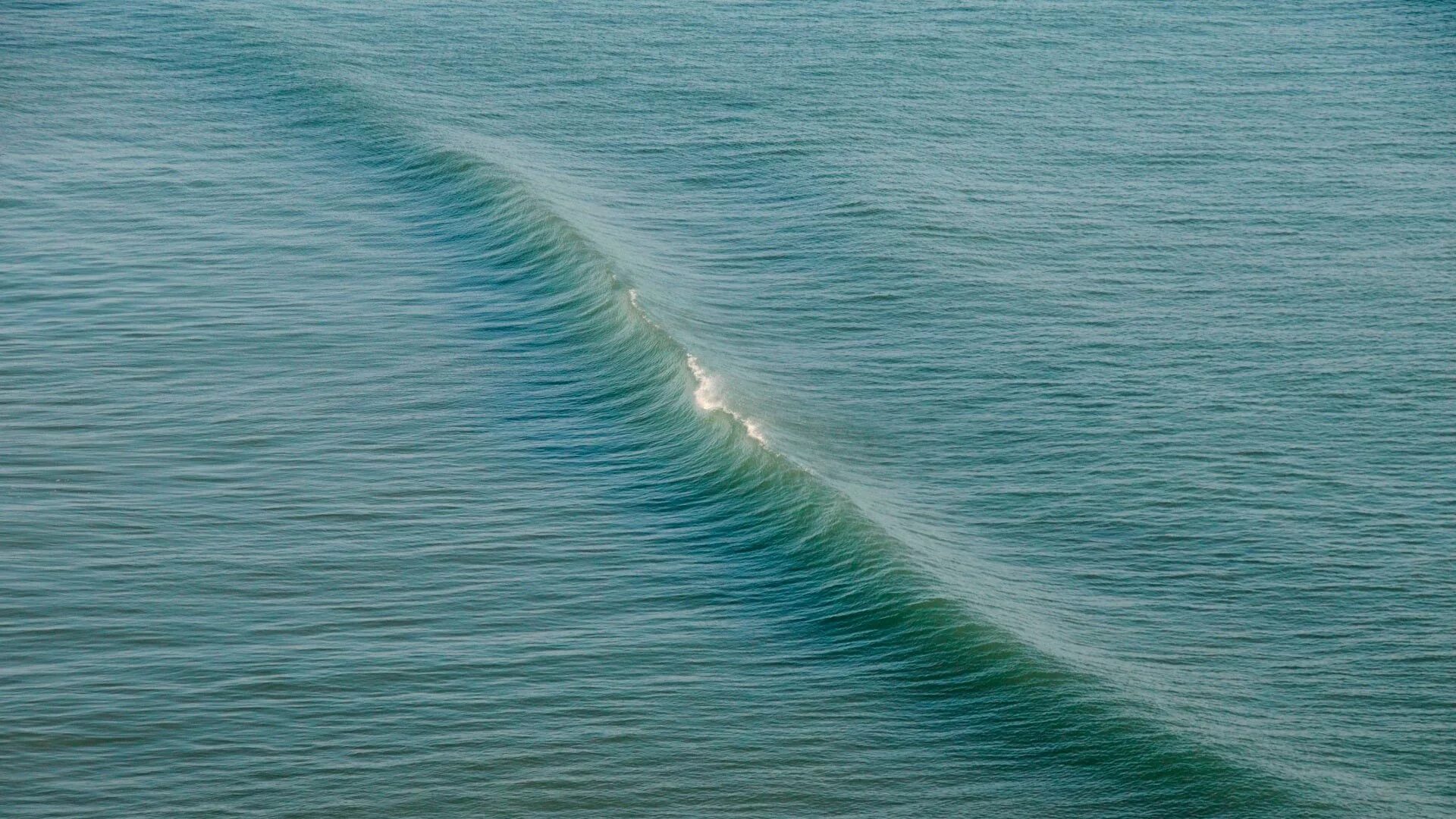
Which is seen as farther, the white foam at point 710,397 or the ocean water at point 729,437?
the white foam at point 710,397

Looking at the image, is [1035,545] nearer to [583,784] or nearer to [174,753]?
[583,784]

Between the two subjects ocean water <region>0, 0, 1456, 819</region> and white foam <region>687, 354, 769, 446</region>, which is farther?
white foam <region>687, 354, 769, 446</region>

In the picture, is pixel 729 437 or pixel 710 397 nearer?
pixel 729 437

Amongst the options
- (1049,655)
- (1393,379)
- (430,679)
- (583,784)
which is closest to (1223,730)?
(1049,655)

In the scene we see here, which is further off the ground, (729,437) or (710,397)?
(710,397)
